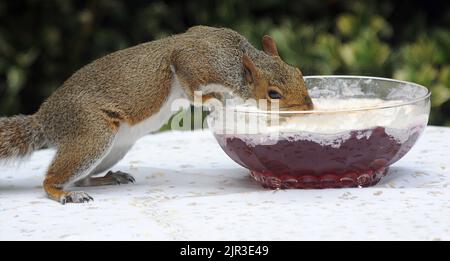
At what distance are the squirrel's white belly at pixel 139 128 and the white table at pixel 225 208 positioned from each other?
88 millimetres

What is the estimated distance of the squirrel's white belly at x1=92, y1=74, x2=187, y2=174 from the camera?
2215 mm

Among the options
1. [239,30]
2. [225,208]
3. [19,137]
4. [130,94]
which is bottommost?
[225,208]

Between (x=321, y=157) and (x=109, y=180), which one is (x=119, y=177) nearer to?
(x=109, y=180)

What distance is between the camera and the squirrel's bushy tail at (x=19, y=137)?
2.20 metres

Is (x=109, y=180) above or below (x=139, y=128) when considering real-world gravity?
below

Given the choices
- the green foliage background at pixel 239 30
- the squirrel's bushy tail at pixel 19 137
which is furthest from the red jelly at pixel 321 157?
the green foliage background at pixel 239 30

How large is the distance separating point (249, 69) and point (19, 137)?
558 millimetres

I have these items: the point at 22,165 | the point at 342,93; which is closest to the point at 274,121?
the point at 342,93

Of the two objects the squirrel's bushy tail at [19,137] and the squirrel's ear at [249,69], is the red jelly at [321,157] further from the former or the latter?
the squirrel's bushy tail at [19,137]

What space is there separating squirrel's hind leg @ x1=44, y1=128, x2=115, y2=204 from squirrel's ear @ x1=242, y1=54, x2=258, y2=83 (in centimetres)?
34

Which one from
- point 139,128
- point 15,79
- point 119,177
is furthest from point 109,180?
point 15,79

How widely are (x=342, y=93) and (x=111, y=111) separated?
0.55 m

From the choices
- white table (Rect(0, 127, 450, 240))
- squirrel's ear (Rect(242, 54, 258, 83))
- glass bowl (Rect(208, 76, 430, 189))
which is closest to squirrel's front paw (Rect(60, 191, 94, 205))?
white table (Rect(0, 127, 450, 240))

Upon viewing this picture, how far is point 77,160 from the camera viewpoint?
212 centimetres
